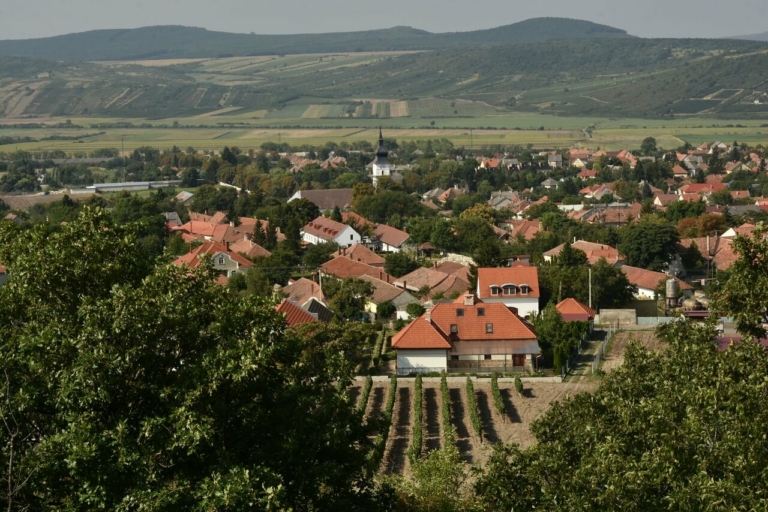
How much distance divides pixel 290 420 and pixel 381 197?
173 ft

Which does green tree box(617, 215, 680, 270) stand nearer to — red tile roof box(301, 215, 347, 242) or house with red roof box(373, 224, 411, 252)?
house with red roof box(373, 224, 411, 252)

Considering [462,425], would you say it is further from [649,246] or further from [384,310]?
[649,246]

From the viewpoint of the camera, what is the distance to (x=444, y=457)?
14.1m

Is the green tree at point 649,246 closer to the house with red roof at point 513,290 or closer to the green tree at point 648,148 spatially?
the house with red roof at point 513,290

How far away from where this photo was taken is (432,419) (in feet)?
78.8

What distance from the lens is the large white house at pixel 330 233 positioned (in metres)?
51.8

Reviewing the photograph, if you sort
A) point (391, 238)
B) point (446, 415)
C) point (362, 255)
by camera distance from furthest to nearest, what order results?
point (391, 238) < point (362, 255) < point (446, 415)

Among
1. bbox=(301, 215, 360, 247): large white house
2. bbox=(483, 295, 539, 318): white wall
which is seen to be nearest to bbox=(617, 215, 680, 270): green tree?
bbox=(483, 295, 539, 318): white wall

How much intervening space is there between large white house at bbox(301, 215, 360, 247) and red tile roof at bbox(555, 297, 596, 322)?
1902 centimetres

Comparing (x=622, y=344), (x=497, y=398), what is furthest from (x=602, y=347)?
(x=497, y=398)

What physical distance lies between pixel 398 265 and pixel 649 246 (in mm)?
9067

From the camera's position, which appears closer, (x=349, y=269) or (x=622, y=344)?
(x=622, y=344)

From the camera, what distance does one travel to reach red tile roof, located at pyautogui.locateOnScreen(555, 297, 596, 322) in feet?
107

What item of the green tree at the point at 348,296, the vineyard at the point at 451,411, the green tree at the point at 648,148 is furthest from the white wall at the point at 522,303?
the green tree at the point at 648,148
